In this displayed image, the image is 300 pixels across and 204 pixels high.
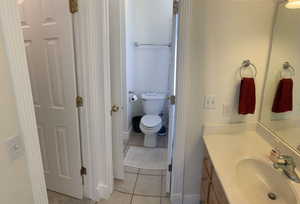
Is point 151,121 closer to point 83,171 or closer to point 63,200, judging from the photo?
point 83,171

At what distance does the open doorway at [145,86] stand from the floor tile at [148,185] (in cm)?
1

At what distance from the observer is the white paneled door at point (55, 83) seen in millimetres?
1542

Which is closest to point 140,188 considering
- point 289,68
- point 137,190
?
point 137,190

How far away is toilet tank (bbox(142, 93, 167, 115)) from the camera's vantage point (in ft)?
10.7

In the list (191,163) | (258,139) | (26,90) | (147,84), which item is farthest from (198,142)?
(147,84)

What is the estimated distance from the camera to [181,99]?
1586 millimetres

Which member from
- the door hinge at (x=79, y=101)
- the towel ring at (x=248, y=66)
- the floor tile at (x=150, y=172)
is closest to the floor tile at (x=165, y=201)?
the floor tile at (x=150, y=172)

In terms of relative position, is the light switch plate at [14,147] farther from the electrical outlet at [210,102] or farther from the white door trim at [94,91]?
the electrical outlet at [210,102]

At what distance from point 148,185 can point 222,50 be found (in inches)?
63.8

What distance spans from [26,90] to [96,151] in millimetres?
1035

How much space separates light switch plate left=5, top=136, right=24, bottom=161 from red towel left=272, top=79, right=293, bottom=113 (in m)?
1.63

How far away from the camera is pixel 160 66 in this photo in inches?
136

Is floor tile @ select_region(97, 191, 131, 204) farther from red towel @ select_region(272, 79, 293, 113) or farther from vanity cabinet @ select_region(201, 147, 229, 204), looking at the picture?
red towel @ select_region(272, 79, 293, 113)

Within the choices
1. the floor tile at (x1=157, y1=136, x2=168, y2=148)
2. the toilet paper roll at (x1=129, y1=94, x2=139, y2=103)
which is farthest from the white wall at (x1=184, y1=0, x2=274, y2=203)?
the toilet paper roll at (x1=129, y1=94, x2=139, y2=103)
